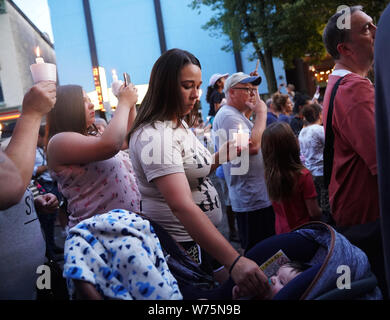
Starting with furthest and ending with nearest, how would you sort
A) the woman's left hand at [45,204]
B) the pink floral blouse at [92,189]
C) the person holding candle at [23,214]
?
1. the woman's left hand at [45,204]
2. the pink floral blouse at [92,189]
3. the person holding candle at [23,214]

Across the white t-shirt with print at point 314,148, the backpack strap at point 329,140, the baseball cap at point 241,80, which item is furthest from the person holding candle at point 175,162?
the white t-shirt with print at point 314,148

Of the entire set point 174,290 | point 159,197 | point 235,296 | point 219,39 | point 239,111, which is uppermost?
point 219,39

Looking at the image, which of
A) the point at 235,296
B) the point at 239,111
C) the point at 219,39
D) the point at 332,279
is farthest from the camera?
the point at 219,39

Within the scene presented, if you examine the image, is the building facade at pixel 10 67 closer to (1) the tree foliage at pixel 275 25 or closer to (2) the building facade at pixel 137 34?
(2) the building facade at pixel 137 34

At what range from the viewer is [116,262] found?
104 centimetres

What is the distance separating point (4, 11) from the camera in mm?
15812

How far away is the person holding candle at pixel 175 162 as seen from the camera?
4.43 ft

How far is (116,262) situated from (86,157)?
79 cm

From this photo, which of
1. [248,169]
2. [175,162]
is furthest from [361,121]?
[248,169]

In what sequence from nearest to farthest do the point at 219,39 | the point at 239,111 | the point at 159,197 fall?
the point at 159,197 < the point at 239,111 < the point at 219,39

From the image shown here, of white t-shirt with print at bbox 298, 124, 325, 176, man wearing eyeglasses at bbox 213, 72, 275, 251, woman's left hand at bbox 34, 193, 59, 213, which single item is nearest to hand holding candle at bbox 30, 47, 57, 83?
woman's left hand at bbox 34, 193, 59, 213
